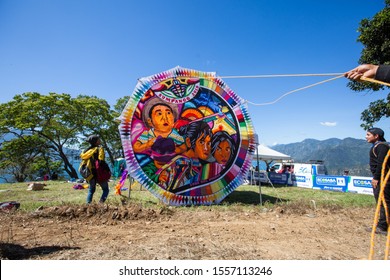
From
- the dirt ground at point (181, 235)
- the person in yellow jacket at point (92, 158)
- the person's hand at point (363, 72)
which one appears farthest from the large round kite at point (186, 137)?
the person's hand at point (363, 72)

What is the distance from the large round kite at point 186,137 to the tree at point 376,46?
28.7 feet

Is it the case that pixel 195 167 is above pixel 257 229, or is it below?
above

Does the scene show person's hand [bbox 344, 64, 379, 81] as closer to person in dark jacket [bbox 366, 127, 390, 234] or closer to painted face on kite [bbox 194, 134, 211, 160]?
person in dark jacket [bbox 366, 127, 390, 234]

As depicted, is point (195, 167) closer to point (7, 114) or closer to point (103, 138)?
point (103, 138)

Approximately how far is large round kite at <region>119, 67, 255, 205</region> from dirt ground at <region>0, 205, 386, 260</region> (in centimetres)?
151

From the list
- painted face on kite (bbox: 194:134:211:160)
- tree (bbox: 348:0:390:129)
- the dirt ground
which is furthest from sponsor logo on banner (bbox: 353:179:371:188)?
painted face on kite (bbox: 194:134:211:160)

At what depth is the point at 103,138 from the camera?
1054 inches

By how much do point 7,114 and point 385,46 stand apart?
31.4 meters

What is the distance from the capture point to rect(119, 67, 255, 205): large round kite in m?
7.35

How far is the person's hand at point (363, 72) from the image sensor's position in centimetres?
302

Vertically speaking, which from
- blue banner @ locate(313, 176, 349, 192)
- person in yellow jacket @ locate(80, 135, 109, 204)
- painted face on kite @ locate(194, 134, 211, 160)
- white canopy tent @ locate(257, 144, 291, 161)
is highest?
white canopy tent @ locate(257, 144, 291, 161)

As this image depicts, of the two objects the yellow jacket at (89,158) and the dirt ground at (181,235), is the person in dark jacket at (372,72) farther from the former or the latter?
the yellow jacket at (89,158)

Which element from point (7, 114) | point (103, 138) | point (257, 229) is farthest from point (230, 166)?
point (7, 114)
